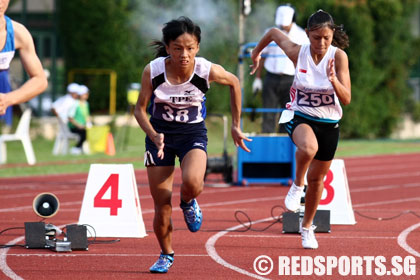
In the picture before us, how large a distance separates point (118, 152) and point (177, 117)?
1614cm

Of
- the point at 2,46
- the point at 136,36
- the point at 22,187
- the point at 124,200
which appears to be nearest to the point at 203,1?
the point at 136,36

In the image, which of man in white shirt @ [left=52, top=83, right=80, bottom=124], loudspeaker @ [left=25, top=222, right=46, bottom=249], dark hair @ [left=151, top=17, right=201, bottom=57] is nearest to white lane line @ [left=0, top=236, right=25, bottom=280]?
loudspeaker @ [left=25, top=222, right=46, bottom=249]

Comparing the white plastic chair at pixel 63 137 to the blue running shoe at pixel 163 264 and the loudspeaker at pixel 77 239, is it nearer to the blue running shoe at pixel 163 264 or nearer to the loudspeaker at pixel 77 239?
the loudspeaker at pixel 77 239

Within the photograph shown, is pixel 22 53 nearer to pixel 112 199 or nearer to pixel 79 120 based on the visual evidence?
pixel 112 199

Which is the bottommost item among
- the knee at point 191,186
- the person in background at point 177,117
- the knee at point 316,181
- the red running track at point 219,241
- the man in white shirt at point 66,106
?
the man in white shirt at point 66,106

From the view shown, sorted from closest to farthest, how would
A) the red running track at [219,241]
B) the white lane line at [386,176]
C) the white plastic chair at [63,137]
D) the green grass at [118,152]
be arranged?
the red running track at [219,241] < the white lane line at [386,176] < the green grass at [118,152] < the white plastic chair at [63,137]

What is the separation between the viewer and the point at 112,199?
8.81 meters

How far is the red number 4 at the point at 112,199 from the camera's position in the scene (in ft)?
28.8

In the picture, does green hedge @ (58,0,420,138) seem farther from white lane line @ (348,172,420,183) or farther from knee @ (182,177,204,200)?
knee @ (182,177,204,200)

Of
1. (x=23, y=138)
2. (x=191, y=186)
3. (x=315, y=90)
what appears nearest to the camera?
(x=191, y=186)

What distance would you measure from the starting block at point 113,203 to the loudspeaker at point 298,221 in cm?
137

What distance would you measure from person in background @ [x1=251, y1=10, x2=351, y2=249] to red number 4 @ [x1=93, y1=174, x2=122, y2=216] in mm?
1763

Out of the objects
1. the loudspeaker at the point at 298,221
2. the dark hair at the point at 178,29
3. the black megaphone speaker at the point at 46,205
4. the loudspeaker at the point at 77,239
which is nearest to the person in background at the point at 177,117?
the dark hair at the point at 178,29

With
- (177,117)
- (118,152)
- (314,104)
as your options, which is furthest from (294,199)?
(118,152)
